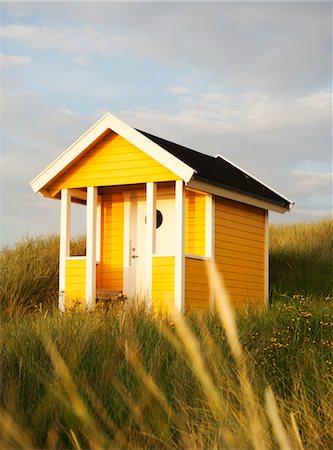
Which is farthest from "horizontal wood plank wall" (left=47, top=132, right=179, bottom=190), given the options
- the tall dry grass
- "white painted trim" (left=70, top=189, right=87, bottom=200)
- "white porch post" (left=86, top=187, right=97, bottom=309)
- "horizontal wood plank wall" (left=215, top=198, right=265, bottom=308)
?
the tall dry grass

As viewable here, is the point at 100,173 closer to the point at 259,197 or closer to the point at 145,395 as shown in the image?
the point at 259,197

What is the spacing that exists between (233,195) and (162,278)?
99.6 inches

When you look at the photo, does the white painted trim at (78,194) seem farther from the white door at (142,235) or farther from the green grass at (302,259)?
the green grass at (302,259)

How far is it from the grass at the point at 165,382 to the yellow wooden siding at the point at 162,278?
3.39m

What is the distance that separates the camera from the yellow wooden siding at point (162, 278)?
13.8 m

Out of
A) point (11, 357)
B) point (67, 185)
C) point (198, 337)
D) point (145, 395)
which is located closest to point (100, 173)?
point (67, 185)

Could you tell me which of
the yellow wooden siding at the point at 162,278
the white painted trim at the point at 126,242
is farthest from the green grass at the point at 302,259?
the yellow wooden siding at the point at 162,278

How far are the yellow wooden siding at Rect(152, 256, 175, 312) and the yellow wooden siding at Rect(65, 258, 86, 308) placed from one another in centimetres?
177

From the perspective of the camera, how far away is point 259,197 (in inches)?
645

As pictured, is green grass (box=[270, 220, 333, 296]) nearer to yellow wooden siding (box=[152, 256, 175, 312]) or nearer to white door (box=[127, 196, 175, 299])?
white door (box=[127, 196, 175, 299])

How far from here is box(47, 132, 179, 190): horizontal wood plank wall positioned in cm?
1433

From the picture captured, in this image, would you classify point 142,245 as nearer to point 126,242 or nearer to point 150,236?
point 126,242

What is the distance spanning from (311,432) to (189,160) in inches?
370

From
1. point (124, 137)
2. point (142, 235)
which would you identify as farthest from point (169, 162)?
point (142, 235)
